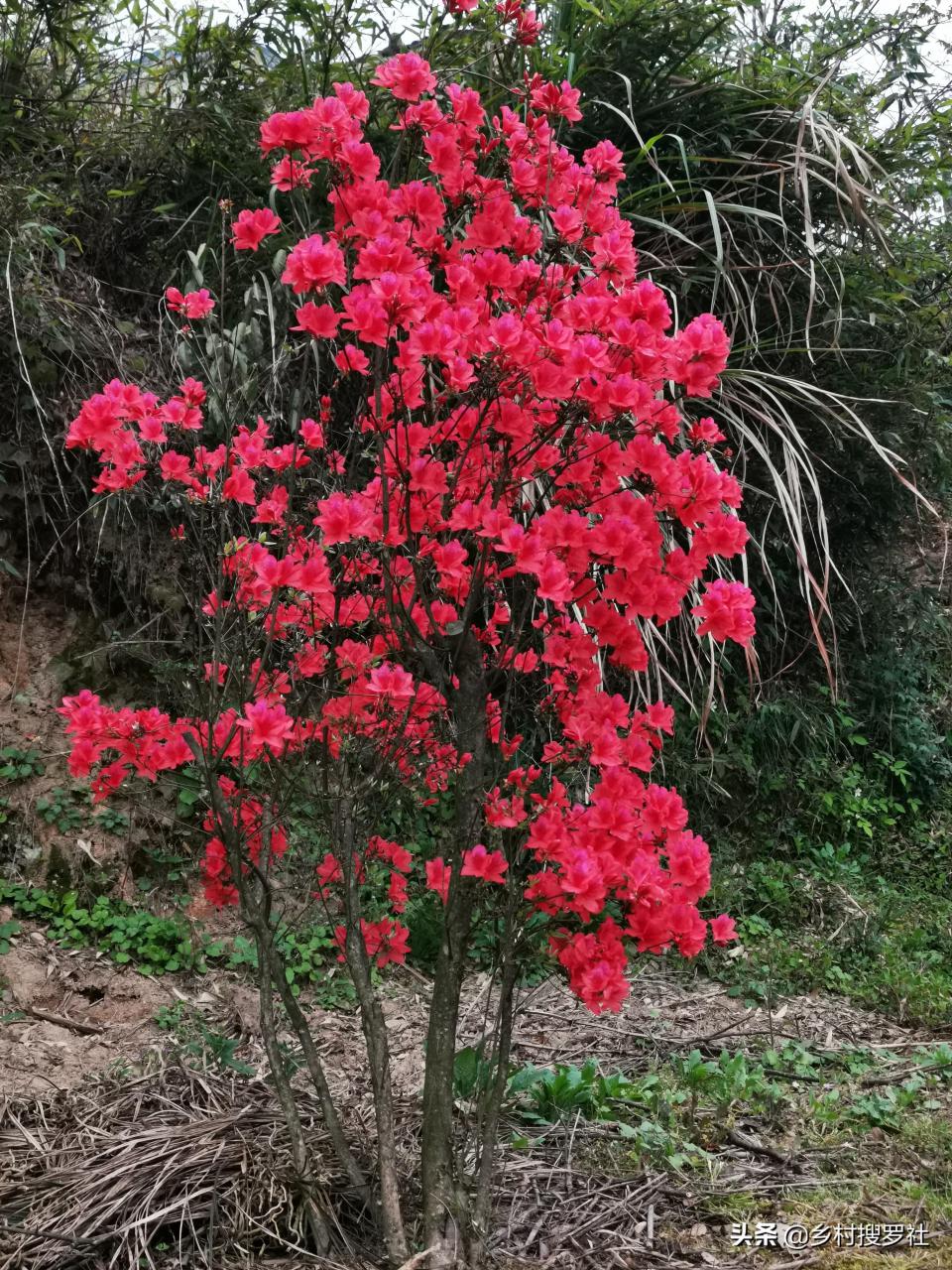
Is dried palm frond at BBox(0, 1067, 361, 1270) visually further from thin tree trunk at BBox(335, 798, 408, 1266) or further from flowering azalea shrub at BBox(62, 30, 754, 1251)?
flowering azalea shrub at BBox(62, 30, 754, 1251)

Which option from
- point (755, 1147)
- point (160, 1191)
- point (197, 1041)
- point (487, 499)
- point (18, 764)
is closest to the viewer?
point (487, 499)

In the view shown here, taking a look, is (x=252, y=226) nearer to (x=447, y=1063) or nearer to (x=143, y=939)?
(x=447, y=1063)

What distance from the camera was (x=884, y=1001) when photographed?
11.5 ft

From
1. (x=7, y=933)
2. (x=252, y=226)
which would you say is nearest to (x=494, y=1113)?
(x=252, y=226)

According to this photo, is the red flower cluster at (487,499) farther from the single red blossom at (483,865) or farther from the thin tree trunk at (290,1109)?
the thin tree trunk at (290,1109)

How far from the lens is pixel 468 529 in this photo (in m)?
1.73

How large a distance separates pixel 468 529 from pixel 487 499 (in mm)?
99

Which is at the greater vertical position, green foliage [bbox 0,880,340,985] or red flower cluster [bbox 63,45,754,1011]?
red flower cluster [bbox 63,45,754,1011]

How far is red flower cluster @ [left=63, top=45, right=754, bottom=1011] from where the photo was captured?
1616 millimetres

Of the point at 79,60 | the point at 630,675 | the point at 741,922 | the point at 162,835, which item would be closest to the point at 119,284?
the point at 79,60

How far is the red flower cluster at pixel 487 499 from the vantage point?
162 centimetres

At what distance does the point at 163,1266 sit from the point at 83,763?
89cm

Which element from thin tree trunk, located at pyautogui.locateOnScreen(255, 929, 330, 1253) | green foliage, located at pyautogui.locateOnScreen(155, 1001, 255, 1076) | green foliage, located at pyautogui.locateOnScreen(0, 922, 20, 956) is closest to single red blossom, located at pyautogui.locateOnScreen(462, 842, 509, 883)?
thin tree trunk, located at pyautogui.locateOnScreen(255, 929, 330, 1253)

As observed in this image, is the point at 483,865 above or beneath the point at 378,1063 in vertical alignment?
above
